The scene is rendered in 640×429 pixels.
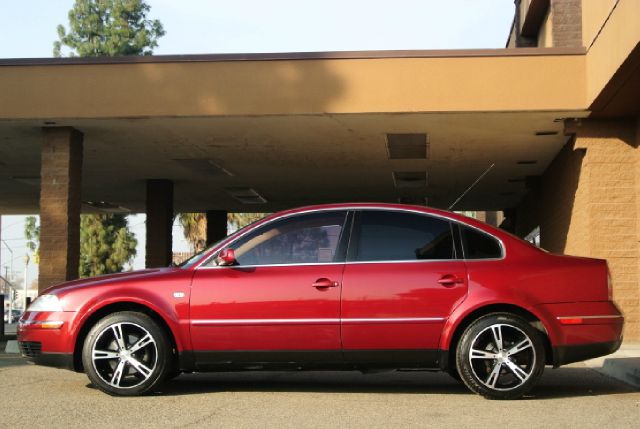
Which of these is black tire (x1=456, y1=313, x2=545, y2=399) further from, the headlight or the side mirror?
the headlight

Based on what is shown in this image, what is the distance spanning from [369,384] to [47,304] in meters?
3.05

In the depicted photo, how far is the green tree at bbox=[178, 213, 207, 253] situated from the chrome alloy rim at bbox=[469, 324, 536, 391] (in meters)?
29.6

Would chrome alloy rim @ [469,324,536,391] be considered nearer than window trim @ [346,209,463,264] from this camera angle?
Yes

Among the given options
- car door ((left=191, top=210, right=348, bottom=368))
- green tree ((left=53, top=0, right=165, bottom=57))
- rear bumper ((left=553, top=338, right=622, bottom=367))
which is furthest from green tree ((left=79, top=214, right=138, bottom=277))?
rear bumper ((left=553, top=338, right=622, bottom=367))

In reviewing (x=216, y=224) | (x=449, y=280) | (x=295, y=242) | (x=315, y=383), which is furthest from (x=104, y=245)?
(x=449, y=280)

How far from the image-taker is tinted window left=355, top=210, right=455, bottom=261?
7.42m

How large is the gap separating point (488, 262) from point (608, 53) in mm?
5669

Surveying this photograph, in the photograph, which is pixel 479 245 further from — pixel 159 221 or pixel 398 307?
pixel 159 221

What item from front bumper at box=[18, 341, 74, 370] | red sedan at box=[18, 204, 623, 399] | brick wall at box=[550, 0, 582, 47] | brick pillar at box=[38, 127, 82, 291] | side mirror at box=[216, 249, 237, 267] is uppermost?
brick wall at box=[550, 0, 582, 47]

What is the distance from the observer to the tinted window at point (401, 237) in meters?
7.42

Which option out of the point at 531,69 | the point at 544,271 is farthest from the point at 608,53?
the point at 544,271

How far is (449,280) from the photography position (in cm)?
722

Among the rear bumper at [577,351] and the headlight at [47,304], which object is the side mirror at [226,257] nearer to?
the headlight at [47,304]

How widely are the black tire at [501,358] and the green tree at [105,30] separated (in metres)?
41.6
